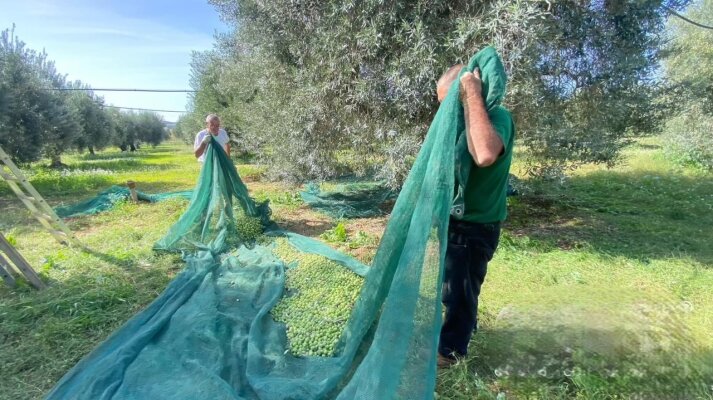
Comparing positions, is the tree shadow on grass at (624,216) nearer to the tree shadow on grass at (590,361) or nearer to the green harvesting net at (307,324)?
the tree shadow on grass at (590,361)

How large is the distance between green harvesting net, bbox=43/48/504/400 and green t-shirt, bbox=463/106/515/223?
31 cm

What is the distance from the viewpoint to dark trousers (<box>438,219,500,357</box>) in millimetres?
2312

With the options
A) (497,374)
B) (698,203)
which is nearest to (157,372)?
(497,374)

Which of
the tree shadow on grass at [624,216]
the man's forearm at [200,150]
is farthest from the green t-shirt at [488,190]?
the man's forearm at [200,150]

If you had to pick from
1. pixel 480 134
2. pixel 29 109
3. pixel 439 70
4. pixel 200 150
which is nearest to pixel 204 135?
pixel 200 150

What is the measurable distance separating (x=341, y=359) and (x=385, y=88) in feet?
13.5

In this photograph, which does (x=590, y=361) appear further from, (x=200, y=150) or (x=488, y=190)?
(x=200, y=150)

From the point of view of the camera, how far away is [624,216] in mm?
6547

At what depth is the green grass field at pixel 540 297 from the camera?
8.11ft

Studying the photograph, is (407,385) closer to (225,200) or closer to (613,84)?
(225,200)

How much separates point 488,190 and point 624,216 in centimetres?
582

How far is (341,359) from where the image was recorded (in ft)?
7.82

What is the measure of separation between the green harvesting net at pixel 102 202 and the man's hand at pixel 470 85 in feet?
26.8

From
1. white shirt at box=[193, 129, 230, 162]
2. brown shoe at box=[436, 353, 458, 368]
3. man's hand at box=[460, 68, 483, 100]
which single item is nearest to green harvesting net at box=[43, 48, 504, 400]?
man's hand at box=[460, 68, 483, 100]
